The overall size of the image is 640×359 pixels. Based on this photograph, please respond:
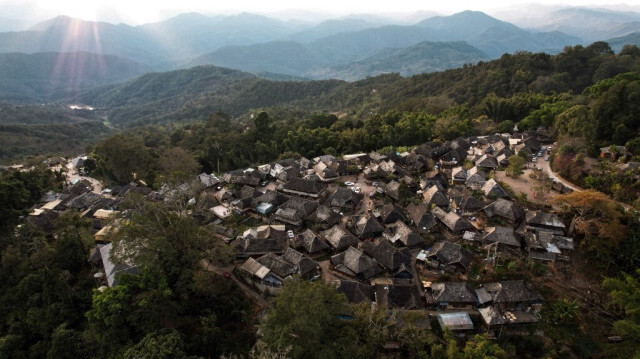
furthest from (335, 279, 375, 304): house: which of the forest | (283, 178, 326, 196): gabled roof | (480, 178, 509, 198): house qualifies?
(480, 178, 509, 198): house

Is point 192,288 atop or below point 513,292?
atop

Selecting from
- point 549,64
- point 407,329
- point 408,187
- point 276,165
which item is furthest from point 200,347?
point 549,64

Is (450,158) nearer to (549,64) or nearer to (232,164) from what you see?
(232,164)

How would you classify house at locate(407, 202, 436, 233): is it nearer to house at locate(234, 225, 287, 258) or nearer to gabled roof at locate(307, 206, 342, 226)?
gabled roof at locate(307, 206, 342, 226)

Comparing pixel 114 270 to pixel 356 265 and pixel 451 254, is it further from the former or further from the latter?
pixel 451 254

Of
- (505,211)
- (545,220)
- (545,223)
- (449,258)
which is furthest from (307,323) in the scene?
(545,220)

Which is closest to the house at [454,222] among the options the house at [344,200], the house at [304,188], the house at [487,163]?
the house at [344,200]
